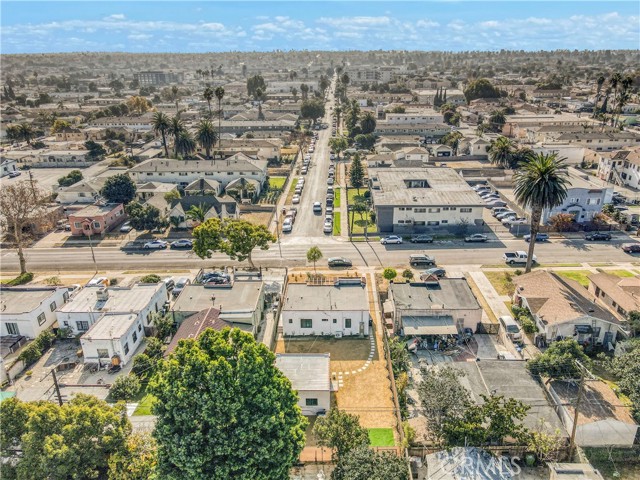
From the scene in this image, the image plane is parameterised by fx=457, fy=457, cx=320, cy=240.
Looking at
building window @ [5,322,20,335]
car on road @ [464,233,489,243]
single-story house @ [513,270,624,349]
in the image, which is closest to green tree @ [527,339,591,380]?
single-story house @ [513,270,624,349]

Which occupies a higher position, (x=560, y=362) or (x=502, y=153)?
(x=502, y=153)

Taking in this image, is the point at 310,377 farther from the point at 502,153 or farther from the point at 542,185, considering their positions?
the point at 502,153

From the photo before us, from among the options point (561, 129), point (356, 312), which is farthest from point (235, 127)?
point (356, 312)

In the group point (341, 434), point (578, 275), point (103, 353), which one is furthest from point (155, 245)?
point (578, 275)

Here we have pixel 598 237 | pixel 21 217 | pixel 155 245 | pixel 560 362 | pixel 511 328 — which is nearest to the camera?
pixel 560 362

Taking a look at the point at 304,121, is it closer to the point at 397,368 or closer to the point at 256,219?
the point at 256,219

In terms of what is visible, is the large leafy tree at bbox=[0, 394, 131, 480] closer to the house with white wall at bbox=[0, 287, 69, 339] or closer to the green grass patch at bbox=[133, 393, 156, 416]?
the green grass patch at bbox=[133, 393, 156, 416]

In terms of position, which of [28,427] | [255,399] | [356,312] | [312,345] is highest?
[255,399]
